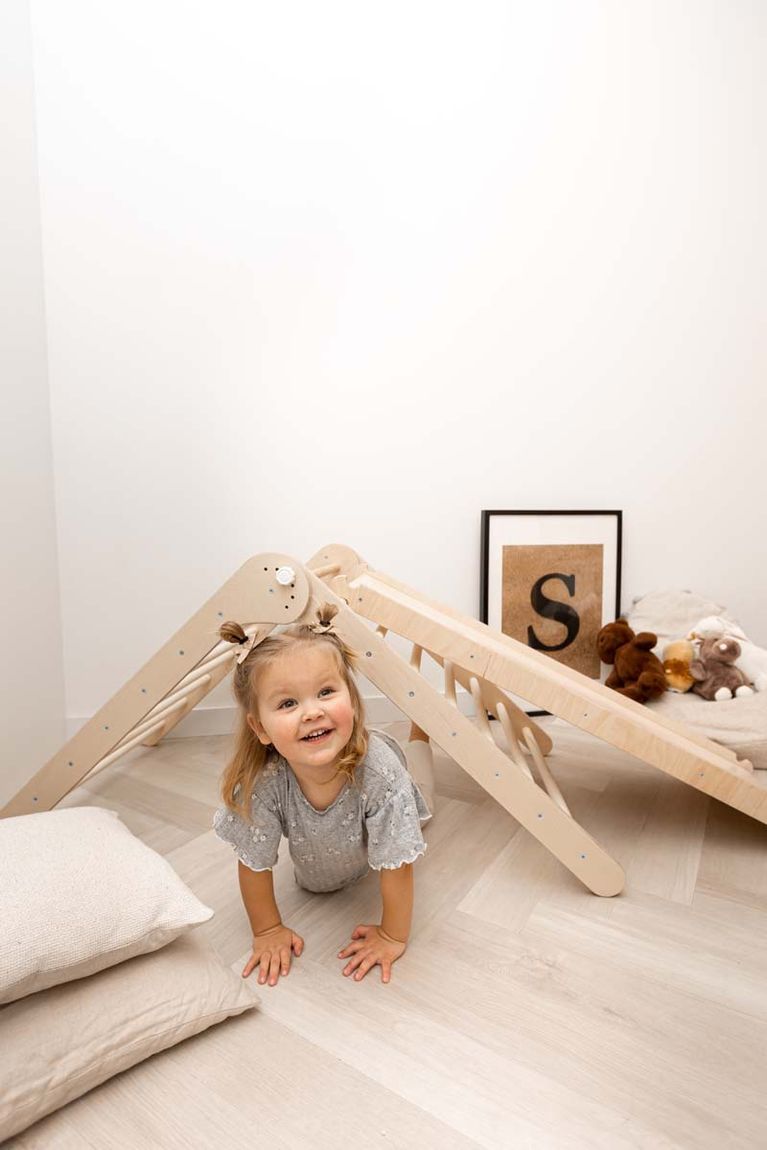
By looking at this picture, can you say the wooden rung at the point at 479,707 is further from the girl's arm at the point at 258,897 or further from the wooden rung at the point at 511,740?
the girl's arm at the point at 258,897

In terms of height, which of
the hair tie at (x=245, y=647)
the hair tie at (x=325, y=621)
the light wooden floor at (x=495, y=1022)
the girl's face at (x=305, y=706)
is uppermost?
the hair tie at (x=325, y=621)

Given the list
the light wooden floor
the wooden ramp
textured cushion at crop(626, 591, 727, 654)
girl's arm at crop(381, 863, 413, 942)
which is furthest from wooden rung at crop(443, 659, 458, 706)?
textured cushion at crop(626, 591, 727, 654)

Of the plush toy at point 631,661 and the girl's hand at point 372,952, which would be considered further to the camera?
the plush toy at point 631,661

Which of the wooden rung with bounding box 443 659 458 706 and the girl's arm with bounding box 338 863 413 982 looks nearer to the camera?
the girl's arm with bounding box 338 863 413 982

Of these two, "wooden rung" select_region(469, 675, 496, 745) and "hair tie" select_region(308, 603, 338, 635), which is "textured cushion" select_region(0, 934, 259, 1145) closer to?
"hair tie" select_region(308, 603, 338, 635)

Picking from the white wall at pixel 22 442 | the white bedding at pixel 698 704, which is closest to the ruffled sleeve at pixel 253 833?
the white wall at pixel 22 442

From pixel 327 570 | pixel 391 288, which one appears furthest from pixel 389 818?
pixel 391 288

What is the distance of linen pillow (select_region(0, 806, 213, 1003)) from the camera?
912mm

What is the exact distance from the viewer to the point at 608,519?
2330 millimetres

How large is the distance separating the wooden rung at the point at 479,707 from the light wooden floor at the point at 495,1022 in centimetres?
28

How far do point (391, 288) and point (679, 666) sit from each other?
147 cm

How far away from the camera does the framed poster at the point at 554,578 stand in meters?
2.28

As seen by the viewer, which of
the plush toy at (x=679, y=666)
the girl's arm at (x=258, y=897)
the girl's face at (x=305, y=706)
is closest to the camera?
the girl's face at (x=305, y=706)

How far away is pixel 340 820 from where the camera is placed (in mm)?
1188
